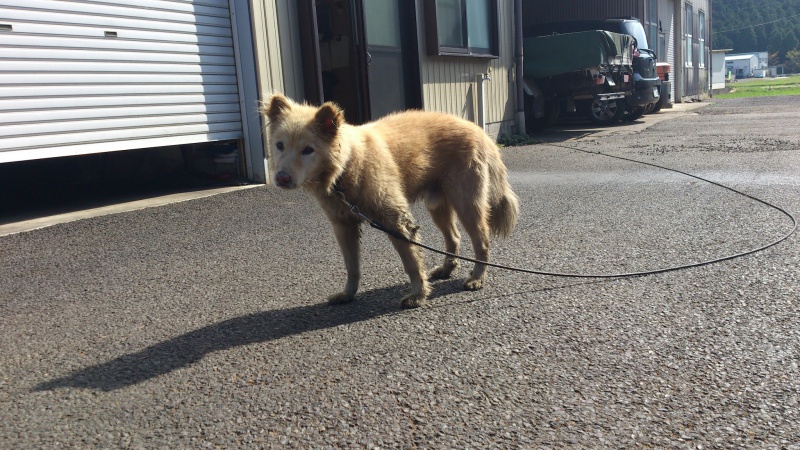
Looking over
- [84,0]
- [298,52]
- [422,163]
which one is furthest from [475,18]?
[422,163]

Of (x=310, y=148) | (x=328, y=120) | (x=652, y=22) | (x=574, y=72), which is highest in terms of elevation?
(x=652, y=22)

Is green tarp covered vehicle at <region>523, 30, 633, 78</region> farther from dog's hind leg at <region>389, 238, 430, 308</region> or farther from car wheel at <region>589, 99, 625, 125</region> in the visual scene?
dog's hind leg at <region>389, 238, 430, 308</region>

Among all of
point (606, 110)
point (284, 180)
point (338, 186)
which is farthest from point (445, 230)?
point (606, 110)

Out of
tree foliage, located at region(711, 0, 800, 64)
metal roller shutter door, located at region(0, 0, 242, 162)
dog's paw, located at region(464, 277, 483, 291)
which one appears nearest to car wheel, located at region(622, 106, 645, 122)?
metal roller shutter door, located at region(0, 0, 242, 162)

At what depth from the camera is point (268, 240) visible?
6.03 meters

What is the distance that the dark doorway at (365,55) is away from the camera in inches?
423

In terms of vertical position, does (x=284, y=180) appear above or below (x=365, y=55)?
below

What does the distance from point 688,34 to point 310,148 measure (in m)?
39.1

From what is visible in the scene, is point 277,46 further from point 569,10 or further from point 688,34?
point 688,34

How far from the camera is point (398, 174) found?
13.3 ft

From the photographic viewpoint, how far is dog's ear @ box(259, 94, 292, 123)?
3811 millimetres

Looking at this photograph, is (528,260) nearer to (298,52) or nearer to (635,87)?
(298,52)

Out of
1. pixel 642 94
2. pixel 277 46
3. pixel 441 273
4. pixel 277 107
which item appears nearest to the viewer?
pixel 277 107

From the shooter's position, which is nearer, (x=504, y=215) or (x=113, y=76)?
(x=504, y=215)
